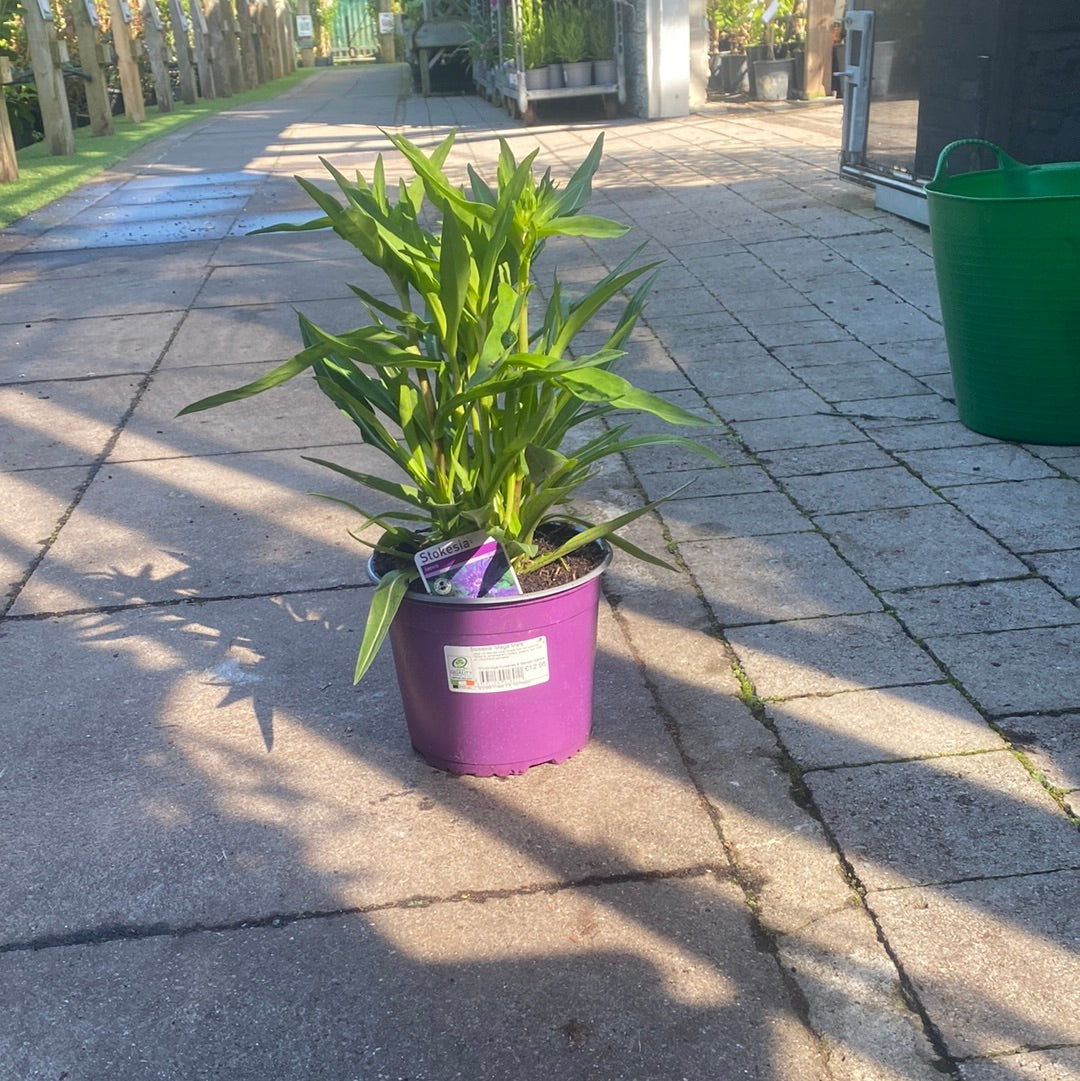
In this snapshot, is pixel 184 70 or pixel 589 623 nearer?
pixel 589 623

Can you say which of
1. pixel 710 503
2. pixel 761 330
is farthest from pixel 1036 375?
pixel 761 330

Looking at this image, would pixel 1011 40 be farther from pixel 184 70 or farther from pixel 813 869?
pixel 184 70

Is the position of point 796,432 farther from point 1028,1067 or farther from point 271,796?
point 1028,1067

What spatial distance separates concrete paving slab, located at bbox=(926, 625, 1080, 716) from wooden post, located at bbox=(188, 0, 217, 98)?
2240cm

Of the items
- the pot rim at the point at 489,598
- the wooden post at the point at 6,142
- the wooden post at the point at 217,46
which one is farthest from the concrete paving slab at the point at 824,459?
the wooden post at the point at 217,46

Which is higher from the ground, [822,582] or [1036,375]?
[1036,375]

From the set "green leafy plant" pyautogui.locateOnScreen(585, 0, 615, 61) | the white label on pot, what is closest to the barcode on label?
the white label on pot

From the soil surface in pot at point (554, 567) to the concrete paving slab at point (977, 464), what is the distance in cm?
174

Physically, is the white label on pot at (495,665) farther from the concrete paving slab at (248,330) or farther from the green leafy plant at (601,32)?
the green leafy plant at (601,32)

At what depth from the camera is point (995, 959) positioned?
2.04 metres

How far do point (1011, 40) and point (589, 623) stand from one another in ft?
17.1

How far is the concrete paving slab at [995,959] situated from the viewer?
1894 mm

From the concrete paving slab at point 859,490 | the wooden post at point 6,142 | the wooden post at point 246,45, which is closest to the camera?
the concrete paving slab at point 859,490

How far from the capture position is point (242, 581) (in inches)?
143
